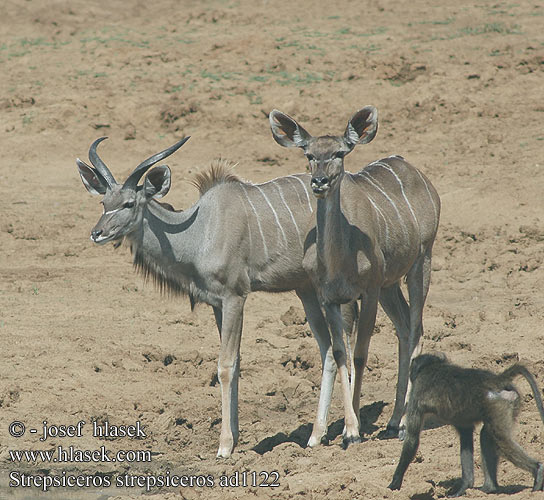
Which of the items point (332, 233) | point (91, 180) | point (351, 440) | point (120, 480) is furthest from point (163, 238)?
point (351, 440)

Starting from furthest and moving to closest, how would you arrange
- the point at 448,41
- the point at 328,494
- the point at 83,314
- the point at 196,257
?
the point at 448,41 < the point at 83,314 < the point at 196,257 < the point at 328,494

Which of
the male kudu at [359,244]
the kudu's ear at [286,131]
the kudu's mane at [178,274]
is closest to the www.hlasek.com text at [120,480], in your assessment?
the male kudu at [359,244]

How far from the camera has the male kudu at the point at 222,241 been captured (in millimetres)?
7484

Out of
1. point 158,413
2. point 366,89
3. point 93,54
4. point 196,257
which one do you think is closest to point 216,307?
point 196,257

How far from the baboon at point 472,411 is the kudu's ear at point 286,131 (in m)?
1.91

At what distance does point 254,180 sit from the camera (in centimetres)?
1256

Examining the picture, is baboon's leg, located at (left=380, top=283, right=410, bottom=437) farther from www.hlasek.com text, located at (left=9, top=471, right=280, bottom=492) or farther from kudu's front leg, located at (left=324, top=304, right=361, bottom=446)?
www.hlasek.com text, located at (left=9, top=471, right=280, bottom=492)

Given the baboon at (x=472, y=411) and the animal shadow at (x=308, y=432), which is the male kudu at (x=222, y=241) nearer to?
the animal shadow at (x=308, y=432)

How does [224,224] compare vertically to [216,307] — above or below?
above

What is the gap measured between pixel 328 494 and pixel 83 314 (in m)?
4.14

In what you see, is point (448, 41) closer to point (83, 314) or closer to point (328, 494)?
point (83, 314)

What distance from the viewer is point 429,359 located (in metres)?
6.09

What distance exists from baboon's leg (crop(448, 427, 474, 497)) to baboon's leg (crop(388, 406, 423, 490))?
23 centimetres

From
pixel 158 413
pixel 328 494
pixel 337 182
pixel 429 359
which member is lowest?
pixel 158 413
